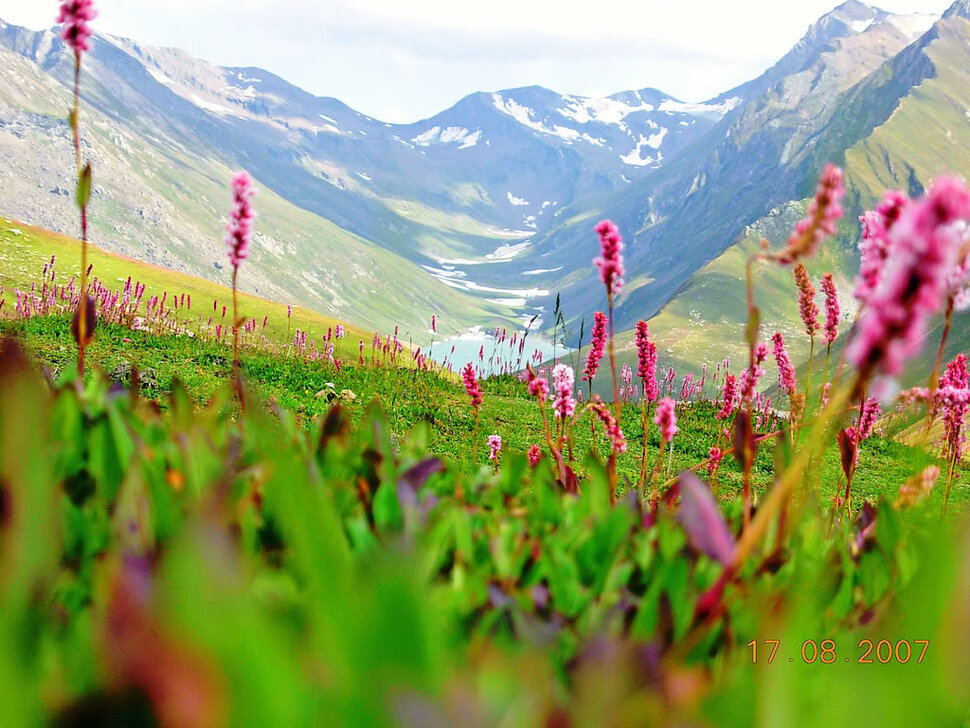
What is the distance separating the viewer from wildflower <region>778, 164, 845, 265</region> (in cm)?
178

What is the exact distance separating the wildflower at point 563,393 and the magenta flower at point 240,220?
188cm

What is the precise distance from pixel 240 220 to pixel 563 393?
Result: 2034 mm

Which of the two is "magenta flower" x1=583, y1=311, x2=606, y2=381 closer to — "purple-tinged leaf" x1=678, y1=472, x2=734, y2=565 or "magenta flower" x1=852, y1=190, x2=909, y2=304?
"magenta flower" x1=852, y1=190, x2=909, y2=304

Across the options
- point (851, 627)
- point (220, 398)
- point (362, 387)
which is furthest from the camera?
point (362, 387)

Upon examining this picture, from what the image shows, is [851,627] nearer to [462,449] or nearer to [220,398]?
[220,398]

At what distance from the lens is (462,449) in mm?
12727

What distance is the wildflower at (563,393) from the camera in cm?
425

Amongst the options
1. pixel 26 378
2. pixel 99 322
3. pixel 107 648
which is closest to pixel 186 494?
pixel 26 378

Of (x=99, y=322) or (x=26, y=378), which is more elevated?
(x=26, y=378)

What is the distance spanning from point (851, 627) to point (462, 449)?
36.1 ft

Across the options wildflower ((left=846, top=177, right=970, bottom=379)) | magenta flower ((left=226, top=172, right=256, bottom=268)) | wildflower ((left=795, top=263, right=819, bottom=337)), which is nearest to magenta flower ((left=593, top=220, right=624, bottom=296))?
wildflower ((left=795, top=263, right=819, bottom=337))

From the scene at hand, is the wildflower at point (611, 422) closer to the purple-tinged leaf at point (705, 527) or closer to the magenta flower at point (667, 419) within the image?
the magenta flower at point (667, 419)

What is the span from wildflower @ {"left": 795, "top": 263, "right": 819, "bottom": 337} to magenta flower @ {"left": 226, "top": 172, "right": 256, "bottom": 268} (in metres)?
2.67

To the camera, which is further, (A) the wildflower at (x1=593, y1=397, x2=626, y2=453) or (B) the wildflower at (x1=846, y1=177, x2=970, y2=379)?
(A) the wildflower at (x1=593, y1=397, x2=626, y2=453)
